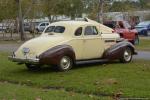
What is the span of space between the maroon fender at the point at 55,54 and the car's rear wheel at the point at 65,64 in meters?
0.13

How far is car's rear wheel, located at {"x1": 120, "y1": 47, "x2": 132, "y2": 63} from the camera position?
18.7m

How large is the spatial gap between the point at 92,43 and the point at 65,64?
1642mm

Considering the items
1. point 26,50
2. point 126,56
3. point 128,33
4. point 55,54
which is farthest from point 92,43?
point 128,33

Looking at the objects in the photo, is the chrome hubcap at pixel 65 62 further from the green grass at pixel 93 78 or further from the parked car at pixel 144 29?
the parked car at pixel 144 29

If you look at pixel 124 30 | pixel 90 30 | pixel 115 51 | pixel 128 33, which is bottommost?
pixel 128 33

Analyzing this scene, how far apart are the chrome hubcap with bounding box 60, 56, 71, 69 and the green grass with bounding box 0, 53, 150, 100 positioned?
0.24 metres

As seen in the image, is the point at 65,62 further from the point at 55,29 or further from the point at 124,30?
the point at 124,30

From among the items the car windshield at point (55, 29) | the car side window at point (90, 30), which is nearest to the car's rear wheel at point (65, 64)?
the car windshield at point (55, 29)

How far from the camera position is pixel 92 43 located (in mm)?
17641

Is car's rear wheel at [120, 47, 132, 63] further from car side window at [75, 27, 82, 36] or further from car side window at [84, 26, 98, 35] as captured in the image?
car side window at [75, 27, 82, 36]

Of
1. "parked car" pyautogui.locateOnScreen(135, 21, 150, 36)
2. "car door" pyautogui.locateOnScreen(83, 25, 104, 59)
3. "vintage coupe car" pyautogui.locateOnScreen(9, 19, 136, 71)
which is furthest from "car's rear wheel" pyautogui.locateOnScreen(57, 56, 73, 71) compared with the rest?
"parked car" pyautogui.locateOnScreen(135, 21, 150, 36)

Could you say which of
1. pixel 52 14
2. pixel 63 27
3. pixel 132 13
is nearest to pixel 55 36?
pixel 63 27

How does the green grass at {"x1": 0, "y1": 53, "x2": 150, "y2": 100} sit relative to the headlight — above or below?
below

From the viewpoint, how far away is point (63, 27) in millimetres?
17641
